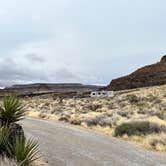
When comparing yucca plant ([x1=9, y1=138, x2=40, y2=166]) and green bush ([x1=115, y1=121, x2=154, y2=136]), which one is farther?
green bush ([x1=115, y1=121, x2=154, y2=136])

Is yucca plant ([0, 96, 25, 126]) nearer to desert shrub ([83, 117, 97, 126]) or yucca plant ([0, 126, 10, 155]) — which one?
yucca plant ([0, 126, 10, 155])

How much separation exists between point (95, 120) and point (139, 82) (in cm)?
10953

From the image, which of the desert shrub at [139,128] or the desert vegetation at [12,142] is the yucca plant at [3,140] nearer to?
the desert vegetation at [12,142]

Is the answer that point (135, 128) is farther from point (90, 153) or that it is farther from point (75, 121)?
point (75, 121)

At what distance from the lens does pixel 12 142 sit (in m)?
10.8

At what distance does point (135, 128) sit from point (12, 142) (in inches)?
411

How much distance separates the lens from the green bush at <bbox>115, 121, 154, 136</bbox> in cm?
1959

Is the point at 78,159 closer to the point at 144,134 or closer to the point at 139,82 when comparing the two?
the point at 144,134

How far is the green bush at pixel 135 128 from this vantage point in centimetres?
1959

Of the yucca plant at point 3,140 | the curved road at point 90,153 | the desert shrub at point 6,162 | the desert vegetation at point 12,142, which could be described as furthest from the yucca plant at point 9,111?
the desert shrub at point 6,162

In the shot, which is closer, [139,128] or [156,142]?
[156,142]

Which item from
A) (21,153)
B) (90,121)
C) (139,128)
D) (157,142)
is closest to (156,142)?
(157,142)

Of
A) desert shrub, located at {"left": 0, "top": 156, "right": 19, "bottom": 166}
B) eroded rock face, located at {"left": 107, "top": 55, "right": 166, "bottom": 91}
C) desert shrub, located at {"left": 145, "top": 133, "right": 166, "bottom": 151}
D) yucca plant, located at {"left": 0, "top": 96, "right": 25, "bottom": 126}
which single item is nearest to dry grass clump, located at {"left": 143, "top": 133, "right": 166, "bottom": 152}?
desert shrub, located at {"left": 145, "top": 133, "right": 166, "bottom": 151}

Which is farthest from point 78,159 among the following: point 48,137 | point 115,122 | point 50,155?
point 115,122
